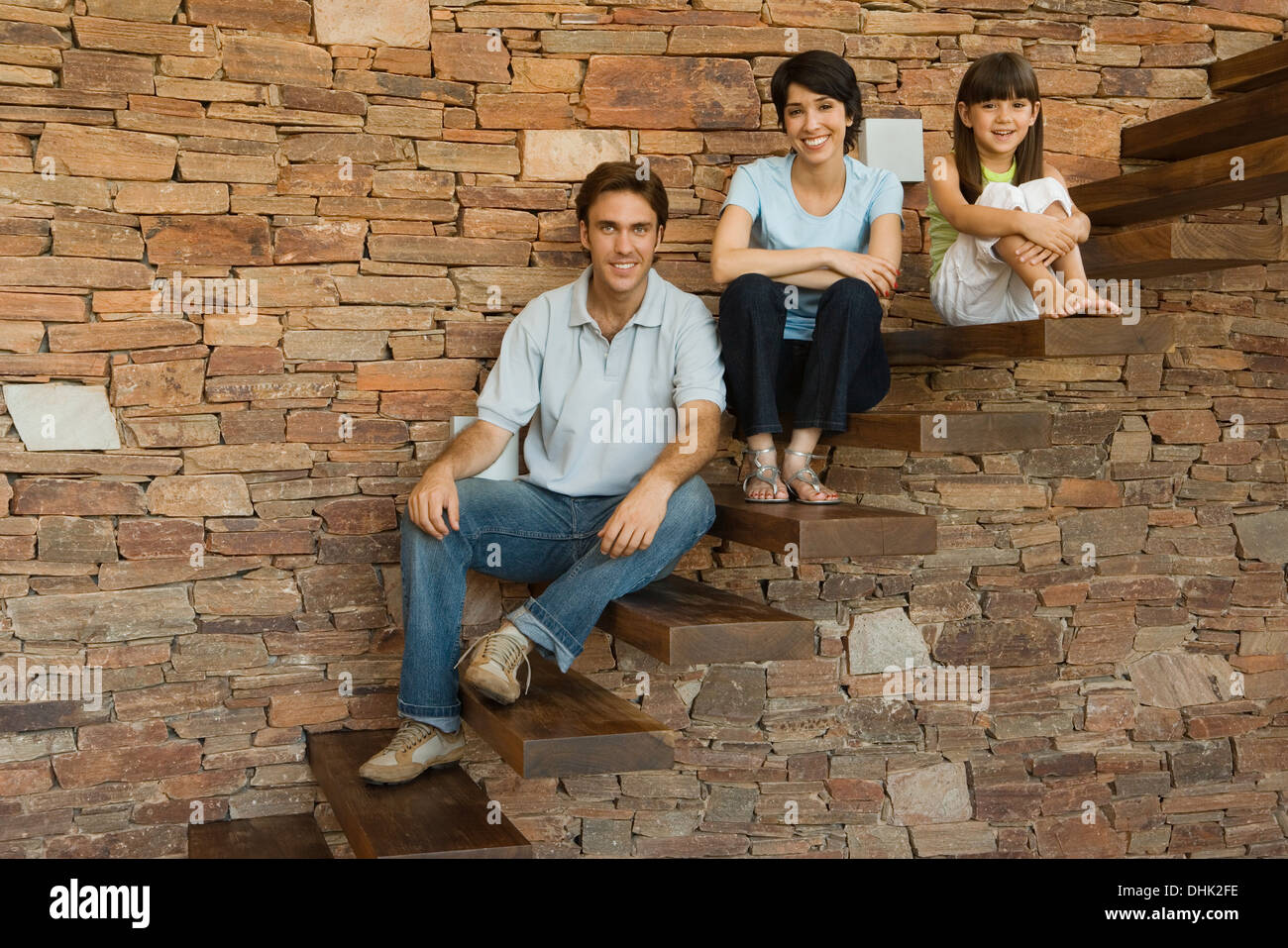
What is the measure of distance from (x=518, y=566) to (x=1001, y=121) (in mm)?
1438

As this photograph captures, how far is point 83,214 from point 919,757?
252 cm

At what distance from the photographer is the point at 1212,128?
289 centimetres

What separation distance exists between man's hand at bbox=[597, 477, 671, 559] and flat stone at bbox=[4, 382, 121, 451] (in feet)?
4.16

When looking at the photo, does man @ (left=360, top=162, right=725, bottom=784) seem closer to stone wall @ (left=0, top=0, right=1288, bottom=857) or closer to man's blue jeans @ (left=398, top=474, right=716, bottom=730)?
man's blue jeans @ (left=398, top=474, right=716, bottom=730)

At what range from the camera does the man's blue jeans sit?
90.2 inches

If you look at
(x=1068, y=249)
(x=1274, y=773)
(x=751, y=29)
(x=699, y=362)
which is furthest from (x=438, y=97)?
(x=1274, y=773)

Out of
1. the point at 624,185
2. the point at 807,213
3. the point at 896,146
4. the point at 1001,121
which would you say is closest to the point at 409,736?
the point at 624,185

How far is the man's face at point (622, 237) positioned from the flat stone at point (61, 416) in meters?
1.22

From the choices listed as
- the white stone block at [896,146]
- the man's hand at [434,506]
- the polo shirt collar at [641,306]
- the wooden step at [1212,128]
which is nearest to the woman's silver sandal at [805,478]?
the polo shirt collar at [641,306]

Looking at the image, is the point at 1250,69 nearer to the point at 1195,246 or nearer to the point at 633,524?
the point at 1195,246

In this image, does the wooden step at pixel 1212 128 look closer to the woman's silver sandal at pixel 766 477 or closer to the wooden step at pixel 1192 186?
the wooden step at pixel 1192 186

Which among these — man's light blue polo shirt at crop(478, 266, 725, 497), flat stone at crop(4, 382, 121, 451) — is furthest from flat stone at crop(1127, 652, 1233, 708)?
flat stone at crop(4, 382, 121, 451)

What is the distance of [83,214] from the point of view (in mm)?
2695

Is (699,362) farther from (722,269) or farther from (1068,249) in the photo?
(1068,249)
